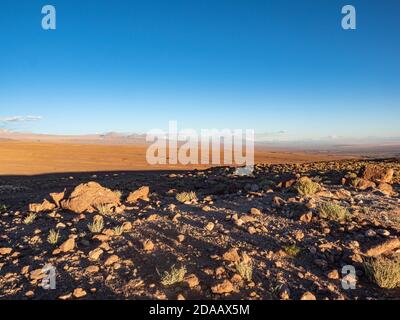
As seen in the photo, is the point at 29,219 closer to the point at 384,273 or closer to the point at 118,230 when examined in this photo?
the point at 118,230

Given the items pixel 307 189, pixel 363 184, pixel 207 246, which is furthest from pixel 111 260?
pixel 363 184

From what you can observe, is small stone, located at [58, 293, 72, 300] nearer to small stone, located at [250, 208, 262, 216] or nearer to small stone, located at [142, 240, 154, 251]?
small stone, located at [142, 240, 154, 251]

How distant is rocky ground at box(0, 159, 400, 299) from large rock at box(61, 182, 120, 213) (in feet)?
0.08

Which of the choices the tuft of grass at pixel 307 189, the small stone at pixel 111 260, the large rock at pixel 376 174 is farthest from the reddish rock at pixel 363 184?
the small stone at pixel 111 260

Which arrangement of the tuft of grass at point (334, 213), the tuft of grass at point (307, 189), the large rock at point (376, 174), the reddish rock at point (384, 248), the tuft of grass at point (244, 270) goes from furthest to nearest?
1. the large rock at point (376, 174)
2. the tuft of grass at point (307, 189)
3. the tuft of grass at point (334, 213)
4. the reddish rock at point (384, 248)
5. the tuft of grass at point (244, 270)

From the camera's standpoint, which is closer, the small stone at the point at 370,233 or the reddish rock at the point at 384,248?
the reddish rock at the point at 384,248

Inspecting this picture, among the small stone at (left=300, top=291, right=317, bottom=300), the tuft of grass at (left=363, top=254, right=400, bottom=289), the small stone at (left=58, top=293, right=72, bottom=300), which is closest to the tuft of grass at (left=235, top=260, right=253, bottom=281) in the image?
the small stone at (left=300, top=291, right=317, bottom=300)

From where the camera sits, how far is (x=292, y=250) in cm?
493

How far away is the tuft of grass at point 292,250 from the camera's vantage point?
4895 mm

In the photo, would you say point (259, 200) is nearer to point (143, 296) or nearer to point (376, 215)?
point (376, 215)

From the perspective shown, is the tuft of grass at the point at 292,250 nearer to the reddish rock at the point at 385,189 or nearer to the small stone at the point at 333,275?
the small stone at the point at 333,275

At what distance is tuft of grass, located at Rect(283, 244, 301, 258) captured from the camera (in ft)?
16.1

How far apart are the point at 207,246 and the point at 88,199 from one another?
12.4 ft

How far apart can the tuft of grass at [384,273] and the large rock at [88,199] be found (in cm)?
542
